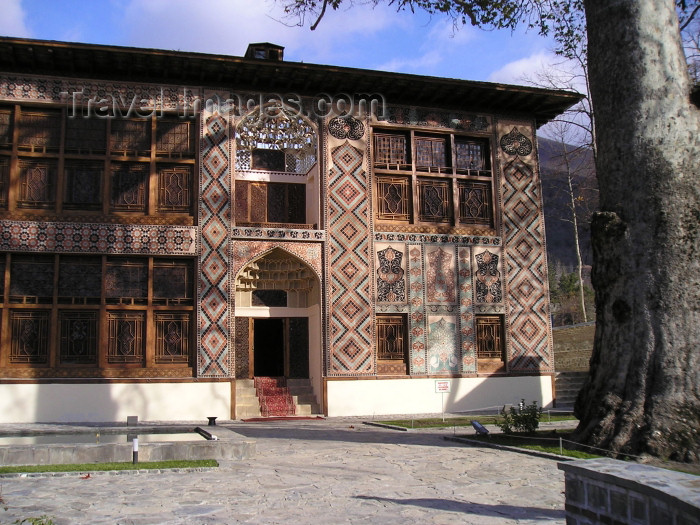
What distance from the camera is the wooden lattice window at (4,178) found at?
16.0 metres

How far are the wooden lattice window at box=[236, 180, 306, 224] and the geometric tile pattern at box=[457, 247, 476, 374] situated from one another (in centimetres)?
443

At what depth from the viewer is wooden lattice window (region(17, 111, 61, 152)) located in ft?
53.4

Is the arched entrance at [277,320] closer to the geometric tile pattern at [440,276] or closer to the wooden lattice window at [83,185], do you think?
the geometric tile pattern at [440,276]

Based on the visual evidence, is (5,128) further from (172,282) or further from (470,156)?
(470,156)

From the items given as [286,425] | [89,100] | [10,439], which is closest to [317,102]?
[89,100]

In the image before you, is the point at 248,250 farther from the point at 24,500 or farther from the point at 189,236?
the point at 24,500

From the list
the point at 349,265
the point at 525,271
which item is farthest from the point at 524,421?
the point at 525,271

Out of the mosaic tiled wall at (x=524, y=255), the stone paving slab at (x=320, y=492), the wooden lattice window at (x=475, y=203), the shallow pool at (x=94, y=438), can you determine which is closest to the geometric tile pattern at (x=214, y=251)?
the shallow pool at (x=94, y=438)

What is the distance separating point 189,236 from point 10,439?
281 inches

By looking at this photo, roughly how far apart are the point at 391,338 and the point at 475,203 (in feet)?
14.4

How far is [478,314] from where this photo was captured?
1828cm

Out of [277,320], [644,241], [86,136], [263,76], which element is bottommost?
[277,320]

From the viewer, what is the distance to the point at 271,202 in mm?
19547

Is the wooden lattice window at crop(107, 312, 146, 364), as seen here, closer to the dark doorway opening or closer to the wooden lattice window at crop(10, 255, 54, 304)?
the wooden lattice window at crop(10, 255, 54, 304)
